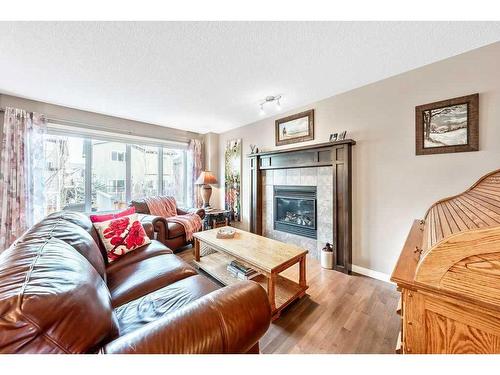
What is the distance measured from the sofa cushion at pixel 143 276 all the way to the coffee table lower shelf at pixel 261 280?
0.61m

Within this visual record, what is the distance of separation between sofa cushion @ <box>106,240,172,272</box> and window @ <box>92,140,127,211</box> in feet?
6.70

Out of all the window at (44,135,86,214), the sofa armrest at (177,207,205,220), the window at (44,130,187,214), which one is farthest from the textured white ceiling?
the sofa armrest at (177,207,205,220)

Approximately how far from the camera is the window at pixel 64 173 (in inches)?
109

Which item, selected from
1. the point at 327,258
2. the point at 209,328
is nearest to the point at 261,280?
the point at 327,258

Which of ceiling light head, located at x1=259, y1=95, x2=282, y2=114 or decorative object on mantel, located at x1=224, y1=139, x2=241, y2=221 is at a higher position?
ceiling light head, located at x1=259, y1=95, x2=282, y2=114

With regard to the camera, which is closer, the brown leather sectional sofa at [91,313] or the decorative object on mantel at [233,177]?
the brown leather sectional sofa at [91,313]

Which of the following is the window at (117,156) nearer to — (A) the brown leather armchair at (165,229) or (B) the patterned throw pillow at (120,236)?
(A) the brown leather armchair at (165,229)

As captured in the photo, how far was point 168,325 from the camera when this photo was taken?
0.64 metres

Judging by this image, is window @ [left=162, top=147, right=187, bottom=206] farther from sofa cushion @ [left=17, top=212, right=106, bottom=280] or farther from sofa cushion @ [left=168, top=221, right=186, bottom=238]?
sofa cushion @ [left=17, top=212, right=106, bottom=280]

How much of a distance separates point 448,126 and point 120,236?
10.3ft

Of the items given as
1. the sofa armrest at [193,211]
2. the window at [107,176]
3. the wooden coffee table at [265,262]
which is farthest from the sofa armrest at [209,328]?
the window at [107,176]

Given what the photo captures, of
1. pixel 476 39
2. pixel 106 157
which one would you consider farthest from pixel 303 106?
pixel 106 157

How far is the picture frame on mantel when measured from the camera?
2.74 meters

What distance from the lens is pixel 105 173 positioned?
333 centimetres
